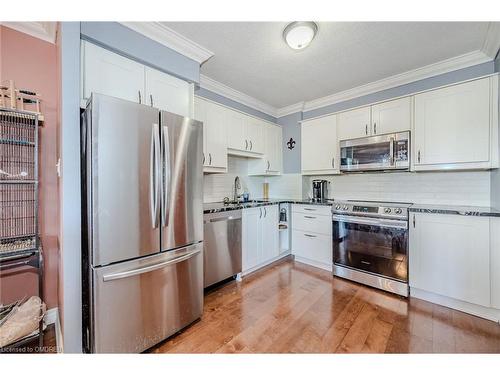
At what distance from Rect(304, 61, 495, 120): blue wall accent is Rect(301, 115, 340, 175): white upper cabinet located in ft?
0.62

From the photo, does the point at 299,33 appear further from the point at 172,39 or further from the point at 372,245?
the point at 372,245

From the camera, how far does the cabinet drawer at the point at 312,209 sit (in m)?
2.96

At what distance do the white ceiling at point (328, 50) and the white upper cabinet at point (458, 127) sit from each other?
39 centimetres

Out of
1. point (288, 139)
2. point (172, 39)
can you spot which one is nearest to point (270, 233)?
point (288, 139)

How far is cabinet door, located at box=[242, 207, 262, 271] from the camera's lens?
9.03 feet

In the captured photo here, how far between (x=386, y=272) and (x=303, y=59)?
249 cm

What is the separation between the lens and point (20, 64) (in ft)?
5.65

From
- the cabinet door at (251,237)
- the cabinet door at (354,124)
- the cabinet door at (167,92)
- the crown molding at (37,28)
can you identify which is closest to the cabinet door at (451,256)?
the cabinet door at (354,124)

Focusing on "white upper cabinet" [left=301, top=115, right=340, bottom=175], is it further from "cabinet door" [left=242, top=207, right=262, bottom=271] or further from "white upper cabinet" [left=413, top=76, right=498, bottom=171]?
"cabinet door" [left=242, top=207, right=262, bottom=271]

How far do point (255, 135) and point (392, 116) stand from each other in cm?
181

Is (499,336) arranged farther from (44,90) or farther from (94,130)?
(44,90)

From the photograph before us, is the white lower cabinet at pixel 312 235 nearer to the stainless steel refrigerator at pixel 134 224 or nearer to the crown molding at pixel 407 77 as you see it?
the crown molding at pixel 407 77
